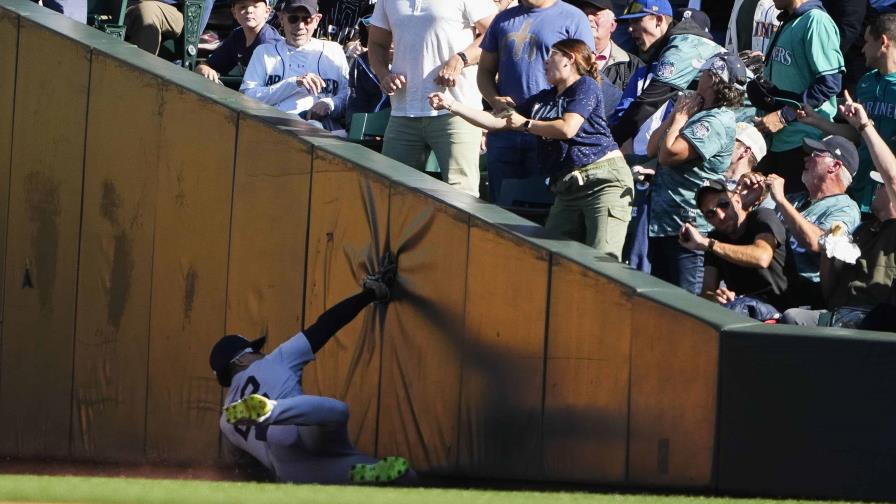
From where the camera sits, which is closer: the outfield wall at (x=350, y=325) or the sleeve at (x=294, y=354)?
the outfield wall at (x=350, y=325)

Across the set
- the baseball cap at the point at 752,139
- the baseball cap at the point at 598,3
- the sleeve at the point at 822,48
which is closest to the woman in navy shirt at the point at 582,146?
the baseball cap at the point at 752,139

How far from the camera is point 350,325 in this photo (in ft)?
26.8

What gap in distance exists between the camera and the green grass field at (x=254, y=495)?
5.70 m

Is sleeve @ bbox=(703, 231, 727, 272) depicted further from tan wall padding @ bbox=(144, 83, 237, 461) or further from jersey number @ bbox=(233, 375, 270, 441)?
tan wall padding @ bbox=(144, 83, 237, 461)

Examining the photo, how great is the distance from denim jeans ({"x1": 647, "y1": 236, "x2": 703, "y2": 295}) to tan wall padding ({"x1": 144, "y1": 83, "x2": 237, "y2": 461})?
269 cm

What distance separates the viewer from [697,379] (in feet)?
20.9

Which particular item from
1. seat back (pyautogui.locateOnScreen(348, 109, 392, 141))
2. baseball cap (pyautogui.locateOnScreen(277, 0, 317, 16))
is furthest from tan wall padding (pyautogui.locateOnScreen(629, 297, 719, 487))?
baseball cap (pyautogui.locateOnScreen(277, 0, 317, 16))

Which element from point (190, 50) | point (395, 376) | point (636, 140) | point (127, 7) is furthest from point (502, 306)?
point (127, 7)

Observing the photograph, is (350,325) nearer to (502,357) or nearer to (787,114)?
(502,357)

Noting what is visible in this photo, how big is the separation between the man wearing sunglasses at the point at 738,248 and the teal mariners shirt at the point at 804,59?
108 centimetres

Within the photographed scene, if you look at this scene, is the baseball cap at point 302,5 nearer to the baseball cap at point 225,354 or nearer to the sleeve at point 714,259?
the baseball cap at point 225,354

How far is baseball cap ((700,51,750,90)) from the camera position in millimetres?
7781

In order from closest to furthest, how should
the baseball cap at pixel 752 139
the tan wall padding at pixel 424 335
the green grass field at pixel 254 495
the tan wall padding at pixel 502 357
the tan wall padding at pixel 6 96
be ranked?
the green grass field at pixel 254 495, the tan wall padding at pixel 502 357, the tan wall padding at pixel 424 335, the baseball cap at pixel 752 139, the tan wall padding at pixel 6 96

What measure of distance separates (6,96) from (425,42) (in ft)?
10.8
